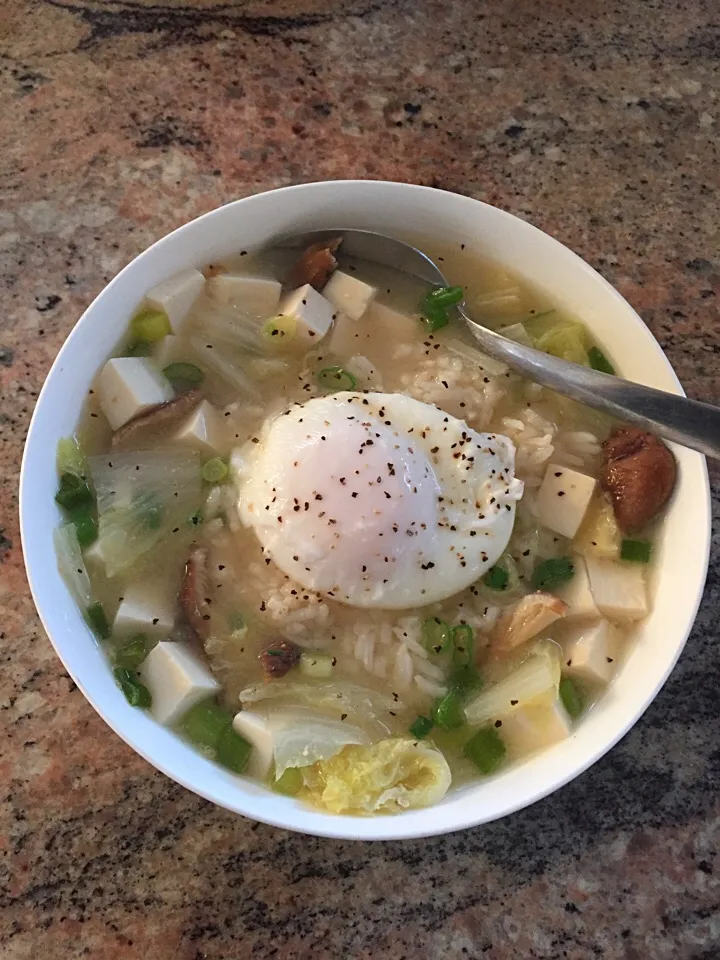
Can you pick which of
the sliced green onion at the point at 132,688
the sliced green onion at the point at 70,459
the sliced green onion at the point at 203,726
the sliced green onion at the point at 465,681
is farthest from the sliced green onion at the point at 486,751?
the sliced green onion at the point at 70,459

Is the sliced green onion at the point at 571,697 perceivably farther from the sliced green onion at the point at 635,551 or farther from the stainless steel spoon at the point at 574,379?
the stainless steel spoon at the point at 574,379

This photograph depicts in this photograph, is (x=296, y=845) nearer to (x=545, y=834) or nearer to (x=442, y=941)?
(x=442, y=941)

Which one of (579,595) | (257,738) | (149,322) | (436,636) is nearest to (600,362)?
(579,595)

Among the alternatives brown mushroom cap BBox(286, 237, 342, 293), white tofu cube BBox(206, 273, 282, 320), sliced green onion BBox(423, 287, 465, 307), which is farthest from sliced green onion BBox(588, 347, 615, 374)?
white tofu cube BBox(206, 273, 282, 320)

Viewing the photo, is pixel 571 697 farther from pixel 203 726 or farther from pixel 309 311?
pixel 309 311

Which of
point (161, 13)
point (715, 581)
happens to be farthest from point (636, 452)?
point (161, 13)
